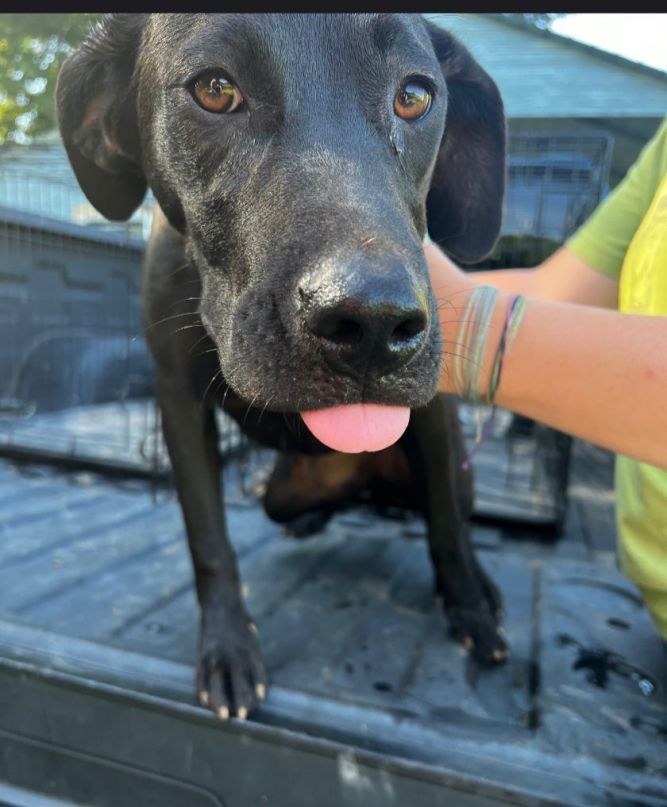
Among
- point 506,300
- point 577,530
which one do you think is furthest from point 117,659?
point 577,530

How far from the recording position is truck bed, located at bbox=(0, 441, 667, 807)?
1122 mm

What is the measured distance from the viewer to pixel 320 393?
970 millimetres

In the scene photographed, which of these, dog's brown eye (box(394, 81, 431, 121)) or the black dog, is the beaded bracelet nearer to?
the black dog

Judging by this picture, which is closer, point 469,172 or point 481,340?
point 481,340

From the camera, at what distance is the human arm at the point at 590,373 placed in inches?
42.0

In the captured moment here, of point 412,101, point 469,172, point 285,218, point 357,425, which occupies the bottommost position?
point 357,425

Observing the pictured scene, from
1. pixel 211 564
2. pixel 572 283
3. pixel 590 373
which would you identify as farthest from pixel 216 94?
pixel 572 283

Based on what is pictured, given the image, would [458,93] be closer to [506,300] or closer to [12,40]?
[506,300]

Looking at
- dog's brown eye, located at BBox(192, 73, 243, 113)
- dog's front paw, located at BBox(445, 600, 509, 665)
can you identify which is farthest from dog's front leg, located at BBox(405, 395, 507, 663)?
dog's brown eye, located at BBox(192, 73, 243, 113)

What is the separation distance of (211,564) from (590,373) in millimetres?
947

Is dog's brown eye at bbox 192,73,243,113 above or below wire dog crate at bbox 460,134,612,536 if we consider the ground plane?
above

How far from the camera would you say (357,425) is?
1.01 m

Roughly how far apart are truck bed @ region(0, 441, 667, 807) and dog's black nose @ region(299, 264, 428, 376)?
70 centimetres

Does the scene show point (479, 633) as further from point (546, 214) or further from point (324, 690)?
point (546, 214)
